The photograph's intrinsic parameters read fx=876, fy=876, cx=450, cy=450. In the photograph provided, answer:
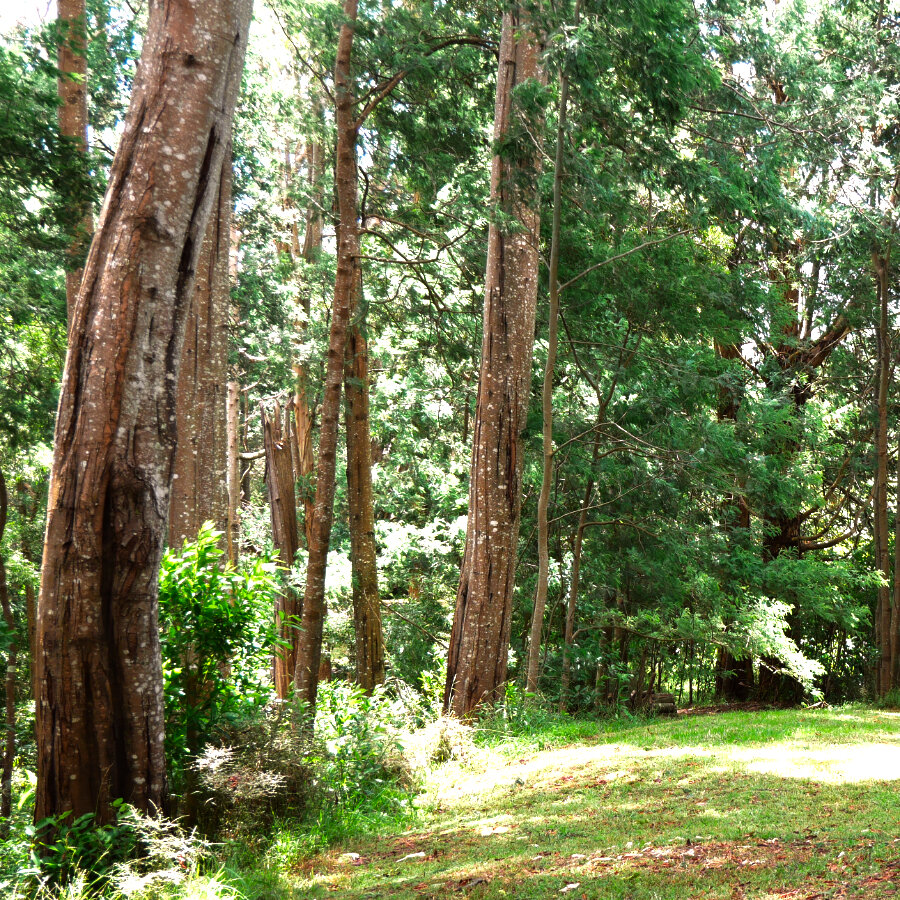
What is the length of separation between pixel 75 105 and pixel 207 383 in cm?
420

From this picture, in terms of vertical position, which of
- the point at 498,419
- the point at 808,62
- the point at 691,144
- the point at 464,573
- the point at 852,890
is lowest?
the point at 852,890

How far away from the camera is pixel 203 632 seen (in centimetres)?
624

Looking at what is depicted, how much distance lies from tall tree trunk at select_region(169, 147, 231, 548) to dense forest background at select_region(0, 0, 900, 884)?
4cm

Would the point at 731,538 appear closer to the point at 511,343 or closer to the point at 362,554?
the point at 511,343

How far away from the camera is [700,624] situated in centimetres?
1291

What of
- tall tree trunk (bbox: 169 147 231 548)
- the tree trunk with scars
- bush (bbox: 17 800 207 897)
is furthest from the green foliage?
the tree trunk with scars

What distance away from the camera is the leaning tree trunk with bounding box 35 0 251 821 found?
530cm

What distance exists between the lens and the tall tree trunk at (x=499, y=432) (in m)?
9.62

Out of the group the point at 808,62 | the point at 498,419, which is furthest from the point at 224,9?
the point at 808,62

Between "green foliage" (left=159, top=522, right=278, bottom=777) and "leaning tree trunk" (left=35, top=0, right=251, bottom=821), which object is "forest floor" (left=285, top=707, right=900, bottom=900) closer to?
"green foliage" (left=159, top=522, right=278, bottom=777)

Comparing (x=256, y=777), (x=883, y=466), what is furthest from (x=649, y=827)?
(x=883, y=466)

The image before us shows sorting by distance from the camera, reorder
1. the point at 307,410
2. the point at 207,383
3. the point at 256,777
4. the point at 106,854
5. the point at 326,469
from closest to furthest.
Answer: the point at 106,854 < the point at 256,777 < the point at 326,469 < the point at 207,383 < the point at 307,410

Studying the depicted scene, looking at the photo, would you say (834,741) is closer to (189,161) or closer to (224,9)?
(189,161)

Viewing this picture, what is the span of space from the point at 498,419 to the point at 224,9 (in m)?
5.15
